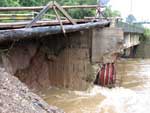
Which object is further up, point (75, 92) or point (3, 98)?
point (3, 98)

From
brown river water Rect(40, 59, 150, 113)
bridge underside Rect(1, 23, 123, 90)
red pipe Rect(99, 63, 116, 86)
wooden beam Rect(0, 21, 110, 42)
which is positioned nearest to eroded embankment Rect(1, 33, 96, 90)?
bridge underside Rect(1, 23, 123, 90)

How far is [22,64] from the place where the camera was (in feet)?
45.3

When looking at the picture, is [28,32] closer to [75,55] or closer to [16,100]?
[16,100]

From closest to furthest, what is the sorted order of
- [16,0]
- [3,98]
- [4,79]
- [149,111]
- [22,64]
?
[3,98]
[4,79]
[149,111]
[22,64]
[16,0]

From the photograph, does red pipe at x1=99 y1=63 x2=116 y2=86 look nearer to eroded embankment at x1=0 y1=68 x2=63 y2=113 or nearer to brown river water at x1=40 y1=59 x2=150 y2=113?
brown river water at x1=40 y1=59 x2=150 y2=113

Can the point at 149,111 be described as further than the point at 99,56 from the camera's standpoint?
No

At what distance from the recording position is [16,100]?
6.93 meters

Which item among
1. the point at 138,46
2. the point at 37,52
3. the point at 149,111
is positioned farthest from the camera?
the point at 138,46

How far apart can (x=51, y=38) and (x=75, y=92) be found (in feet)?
7.86

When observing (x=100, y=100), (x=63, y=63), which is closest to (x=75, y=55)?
(x=63, y=63)

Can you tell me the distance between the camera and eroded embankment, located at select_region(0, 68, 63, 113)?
6.41 meters

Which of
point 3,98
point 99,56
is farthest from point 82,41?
point 3,98

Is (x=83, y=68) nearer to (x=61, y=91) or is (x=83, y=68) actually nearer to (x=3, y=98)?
(x=61, y=91)

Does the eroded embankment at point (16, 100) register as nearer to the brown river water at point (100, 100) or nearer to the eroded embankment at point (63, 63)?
the brown river water at point (100, 100)
